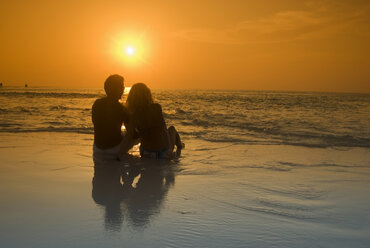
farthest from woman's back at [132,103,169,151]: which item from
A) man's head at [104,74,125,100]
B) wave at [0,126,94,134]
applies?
wave at [0,126,94,134]

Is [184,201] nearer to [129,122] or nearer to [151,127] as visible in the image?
[151,127]

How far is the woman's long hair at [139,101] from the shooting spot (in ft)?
18.2

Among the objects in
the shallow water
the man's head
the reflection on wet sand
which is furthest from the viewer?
the man's head

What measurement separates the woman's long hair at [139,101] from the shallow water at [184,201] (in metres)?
0.84

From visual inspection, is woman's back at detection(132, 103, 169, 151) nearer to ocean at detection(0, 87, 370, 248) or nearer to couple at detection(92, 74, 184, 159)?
couple at detection(92, 74, 184, 159)

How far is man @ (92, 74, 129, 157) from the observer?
18.3 ft

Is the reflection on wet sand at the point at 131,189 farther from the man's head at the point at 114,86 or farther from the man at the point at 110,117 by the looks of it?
the man's head at the point at 114,86

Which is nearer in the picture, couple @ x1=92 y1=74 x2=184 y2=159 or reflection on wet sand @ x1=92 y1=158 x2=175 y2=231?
reflection on wet sand @ x1=92 y1=158 x2=175 y2=231

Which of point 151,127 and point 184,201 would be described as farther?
point 151,127

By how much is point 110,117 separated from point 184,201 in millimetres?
2848

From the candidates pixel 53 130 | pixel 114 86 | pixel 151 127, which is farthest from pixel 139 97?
pixel 53 130

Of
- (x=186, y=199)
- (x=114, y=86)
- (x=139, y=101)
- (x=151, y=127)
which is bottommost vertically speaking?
(x=186, y=199)

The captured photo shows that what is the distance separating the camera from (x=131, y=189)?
390 cm

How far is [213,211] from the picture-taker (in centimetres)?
305
